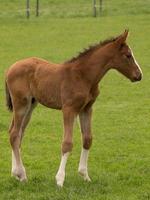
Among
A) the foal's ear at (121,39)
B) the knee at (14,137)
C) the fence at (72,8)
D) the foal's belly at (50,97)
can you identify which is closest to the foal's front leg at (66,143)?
the foal's belly at (50,97)

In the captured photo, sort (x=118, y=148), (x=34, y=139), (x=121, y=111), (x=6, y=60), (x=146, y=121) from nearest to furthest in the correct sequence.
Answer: (x=118, y=148) → (x=34, y=139) → (x=146, y=121) → (x=121, y=111) → (x=6, y=60)

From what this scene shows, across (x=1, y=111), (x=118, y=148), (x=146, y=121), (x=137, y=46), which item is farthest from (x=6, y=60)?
(x=118, y=148)

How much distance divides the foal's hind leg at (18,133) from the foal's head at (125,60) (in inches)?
51.9

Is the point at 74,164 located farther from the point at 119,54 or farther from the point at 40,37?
the point at 40,37

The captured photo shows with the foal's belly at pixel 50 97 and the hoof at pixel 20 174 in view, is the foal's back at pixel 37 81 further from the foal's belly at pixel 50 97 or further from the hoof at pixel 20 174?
the hoof at pixel 20 174

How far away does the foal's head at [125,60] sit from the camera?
8195 millimetres

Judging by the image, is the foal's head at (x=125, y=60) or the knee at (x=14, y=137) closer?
the foal's head at (x=125, y=60)

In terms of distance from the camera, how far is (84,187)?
819 centimetres

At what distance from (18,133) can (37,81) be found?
0.74m

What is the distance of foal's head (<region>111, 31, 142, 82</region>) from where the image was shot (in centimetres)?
820

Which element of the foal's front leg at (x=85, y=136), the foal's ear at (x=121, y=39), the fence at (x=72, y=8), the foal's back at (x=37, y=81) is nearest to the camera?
the foal's ear at (x=121, y=39)

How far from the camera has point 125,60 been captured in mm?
8211

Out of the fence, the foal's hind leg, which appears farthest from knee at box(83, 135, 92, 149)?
the fence

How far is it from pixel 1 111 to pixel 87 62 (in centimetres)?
690
